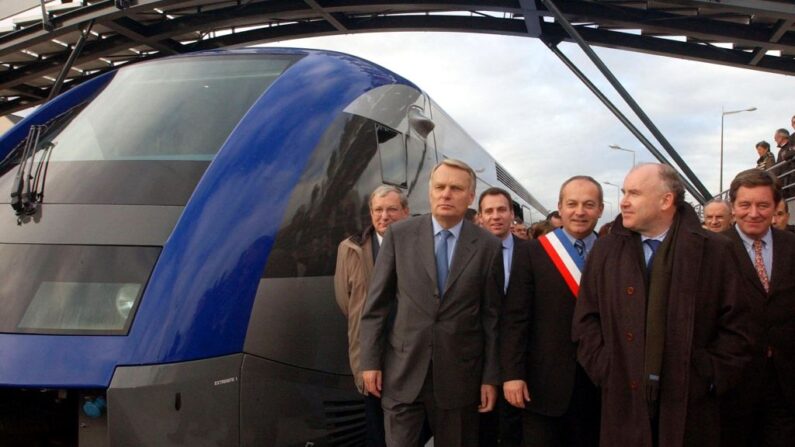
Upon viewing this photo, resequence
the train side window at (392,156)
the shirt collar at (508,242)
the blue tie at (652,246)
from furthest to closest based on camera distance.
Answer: the train side window at (392,156) → the shirt collar at (508,242) → the blue tie at (652,246)

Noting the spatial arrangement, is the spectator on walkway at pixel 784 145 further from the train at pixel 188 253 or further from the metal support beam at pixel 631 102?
the train at pixel 188 253

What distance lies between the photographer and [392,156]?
491 cm

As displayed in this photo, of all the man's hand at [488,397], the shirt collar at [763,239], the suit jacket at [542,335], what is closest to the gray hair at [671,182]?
the suit jacket at [542,335]

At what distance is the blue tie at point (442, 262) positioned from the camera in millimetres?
3092

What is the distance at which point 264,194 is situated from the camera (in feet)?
12.0

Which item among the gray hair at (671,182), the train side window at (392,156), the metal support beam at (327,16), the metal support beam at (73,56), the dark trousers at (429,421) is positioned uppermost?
the metal support beam at (327,16)

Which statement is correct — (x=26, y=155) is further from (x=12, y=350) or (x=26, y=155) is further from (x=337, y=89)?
(x=337, y=89)

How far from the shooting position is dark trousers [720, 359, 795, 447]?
3322 mm

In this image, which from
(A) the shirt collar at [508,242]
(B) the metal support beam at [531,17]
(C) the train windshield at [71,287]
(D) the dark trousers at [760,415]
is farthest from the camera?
(B) the metal support beam at [531,17]

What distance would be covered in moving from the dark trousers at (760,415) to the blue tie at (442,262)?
1507 millimetres

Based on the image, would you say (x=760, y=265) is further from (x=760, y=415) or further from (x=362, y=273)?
(x=362, y=273)

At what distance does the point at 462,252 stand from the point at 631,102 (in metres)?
8.59

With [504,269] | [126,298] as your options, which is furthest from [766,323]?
[126,298]

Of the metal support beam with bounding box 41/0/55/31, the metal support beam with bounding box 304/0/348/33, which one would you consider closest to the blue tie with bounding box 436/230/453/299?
the metal support beam with bounding box 304/0/348/33
